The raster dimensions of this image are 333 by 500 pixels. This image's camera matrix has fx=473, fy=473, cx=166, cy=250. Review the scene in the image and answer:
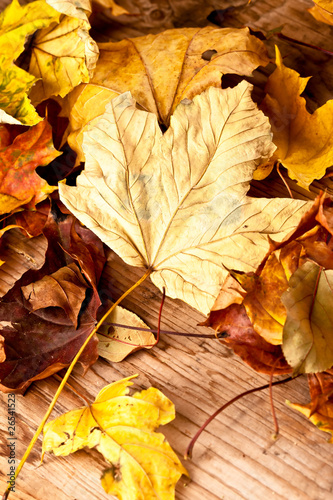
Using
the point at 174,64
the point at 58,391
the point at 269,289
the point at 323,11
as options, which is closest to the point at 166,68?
the point at 174,64

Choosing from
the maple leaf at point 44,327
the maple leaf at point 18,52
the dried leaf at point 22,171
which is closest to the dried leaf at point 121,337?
the maple leaf at point 44,327

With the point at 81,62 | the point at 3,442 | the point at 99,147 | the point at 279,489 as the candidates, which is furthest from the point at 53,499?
the point at 81,62

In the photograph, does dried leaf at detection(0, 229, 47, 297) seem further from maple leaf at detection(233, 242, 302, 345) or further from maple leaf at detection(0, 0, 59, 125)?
maple leaf at detection(233, 242, 302, 345)

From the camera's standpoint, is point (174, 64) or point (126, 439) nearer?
point (126, 439)

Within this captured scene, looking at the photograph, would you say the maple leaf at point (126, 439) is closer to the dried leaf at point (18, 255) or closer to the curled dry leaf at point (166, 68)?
the dried leaf at point (18, 255)

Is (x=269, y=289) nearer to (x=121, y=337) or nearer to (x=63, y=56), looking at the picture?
(x=121, y=337)

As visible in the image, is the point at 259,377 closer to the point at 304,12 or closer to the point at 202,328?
the point at 202,328
